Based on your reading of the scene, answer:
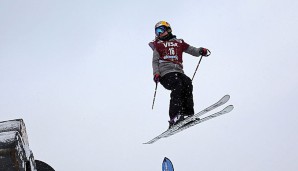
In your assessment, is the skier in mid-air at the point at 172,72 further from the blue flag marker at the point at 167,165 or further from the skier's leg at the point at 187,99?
the blue flag marker at the point at 167,165

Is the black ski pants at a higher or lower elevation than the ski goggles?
lower

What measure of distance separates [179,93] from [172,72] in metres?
0.50

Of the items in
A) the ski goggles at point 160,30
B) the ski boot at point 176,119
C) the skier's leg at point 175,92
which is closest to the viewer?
the ski boot at point 176,119

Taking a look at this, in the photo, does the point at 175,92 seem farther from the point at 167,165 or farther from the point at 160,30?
the point at 167,165

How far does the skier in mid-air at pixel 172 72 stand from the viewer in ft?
22.4

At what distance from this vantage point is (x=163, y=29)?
7211mm

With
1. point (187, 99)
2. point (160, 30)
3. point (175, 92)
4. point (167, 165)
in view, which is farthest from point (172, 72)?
point (167, 165)

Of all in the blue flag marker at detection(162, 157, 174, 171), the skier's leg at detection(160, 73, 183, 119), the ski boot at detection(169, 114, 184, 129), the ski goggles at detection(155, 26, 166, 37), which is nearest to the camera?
the blue flag marker at detection(162, 157, 174, 171)

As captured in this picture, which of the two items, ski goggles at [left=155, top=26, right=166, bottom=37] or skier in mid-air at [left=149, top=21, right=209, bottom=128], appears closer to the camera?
skier in mid-air at [left=149, top=21, right=209, bottom=128]

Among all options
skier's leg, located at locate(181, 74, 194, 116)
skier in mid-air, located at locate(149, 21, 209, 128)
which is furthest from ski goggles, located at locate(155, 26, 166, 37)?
skier's leg, located at locate(181, 74, 194, 116)

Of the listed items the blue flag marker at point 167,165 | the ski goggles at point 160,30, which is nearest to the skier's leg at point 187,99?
the ski goggles at point 160,30

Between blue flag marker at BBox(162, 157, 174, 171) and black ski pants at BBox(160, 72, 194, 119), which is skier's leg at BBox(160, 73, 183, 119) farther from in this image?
blue flag marker at BBox(162, 157, 174, 171)

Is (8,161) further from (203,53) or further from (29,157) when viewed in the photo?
(203,53)

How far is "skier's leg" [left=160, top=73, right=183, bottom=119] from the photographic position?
22.2 feet
